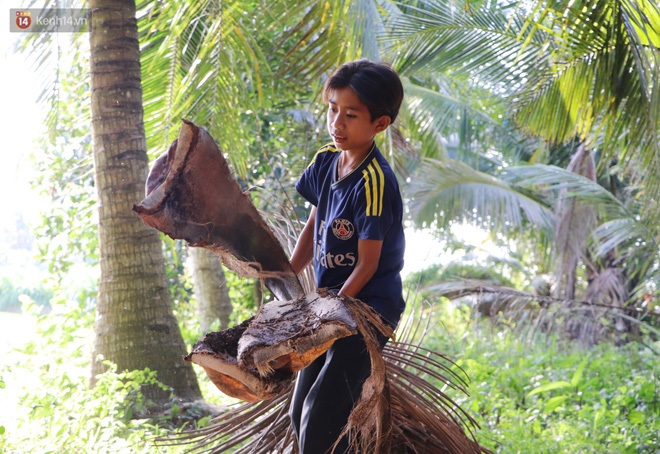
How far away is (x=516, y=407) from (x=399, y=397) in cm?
278

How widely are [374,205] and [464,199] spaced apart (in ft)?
21.4

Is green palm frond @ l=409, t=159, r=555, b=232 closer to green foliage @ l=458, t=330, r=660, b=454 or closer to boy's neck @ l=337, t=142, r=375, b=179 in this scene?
green foliage @ l=458, t=330, r=660, b=454

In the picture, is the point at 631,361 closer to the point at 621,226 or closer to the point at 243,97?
the point at 621,226

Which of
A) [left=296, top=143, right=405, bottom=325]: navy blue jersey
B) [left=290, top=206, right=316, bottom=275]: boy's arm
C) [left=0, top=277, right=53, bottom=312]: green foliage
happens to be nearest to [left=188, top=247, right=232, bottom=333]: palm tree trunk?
[left=0, top=277, right=53, bottom=312]: green foliage

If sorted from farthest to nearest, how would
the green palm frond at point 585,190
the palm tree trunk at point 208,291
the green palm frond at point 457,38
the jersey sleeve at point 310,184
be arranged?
the green palm frond at point 585,190, the palm tree trunk at point 208,291, the green palm frond at point 457,38, the jersey sleeve at point 310,184

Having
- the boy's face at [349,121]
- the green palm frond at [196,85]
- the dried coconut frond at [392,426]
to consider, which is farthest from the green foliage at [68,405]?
the boy's face at [349,121]

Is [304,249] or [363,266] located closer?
[363,266]

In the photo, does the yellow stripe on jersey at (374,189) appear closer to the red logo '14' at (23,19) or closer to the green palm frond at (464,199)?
the red logo '14' at (23,19)

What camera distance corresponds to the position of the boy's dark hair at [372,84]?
216 centimetres

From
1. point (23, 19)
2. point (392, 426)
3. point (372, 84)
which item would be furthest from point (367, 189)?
point (23, 19)

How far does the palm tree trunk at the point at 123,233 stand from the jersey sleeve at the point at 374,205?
2.16 meters

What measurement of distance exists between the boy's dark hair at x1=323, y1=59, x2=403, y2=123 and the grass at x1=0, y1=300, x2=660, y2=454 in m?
1.71

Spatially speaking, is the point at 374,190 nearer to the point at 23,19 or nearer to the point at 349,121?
the point at 349,121

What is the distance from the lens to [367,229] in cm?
208
